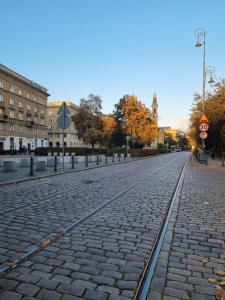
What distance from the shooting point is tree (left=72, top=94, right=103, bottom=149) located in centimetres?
5391

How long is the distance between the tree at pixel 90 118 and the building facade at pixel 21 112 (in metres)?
13.7

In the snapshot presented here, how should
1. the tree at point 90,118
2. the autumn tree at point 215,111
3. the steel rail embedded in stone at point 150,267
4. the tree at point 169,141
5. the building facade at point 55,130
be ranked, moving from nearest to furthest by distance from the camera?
the steel rail embedded in stone at point 150,267
the autumn tree at point 215,111
the tree at point 90,118
the building facade at point 55,130
the tree at point 169,141

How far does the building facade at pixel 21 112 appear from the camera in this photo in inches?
2208

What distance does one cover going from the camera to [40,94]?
72.4m

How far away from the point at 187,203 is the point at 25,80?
63677mm

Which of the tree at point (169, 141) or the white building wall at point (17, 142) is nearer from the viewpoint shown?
the white building wall at point (17, 142)

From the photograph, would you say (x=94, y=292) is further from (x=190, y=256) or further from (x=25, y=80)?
(x=25, y=80)

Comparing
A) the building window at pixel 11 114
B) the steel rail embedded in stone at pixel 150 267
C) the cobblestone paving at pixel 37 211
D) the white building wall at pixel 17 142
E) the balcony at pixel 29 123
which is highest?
the building window at pixel 11 114

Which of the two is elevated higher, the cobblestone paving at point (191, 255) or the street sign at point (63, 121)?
the street sign at point (63, 121)

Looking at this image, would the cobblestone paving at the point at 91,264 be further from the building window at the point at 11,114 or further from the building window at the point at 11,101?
the building window at the point at 11,101

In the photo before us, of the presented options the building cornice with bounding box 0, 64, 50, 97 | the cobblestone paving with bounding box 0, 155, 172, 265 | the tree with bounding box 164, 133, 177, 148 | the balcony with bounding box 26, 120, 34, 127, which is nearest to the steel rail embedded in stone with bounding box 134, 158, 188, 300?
the cobblestone paving with bounding box 0, 155, 172, 265

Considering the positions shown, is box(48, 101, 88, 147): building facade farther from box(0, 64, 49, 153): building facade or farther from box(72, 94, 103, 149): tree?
box(72, 94, 103, 149): tree

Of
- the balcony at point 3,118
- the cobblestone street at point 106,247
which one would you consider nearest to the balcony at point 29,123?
the balcony at point 3,118

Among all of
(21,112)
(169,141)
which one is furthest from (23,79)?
(169,141)
